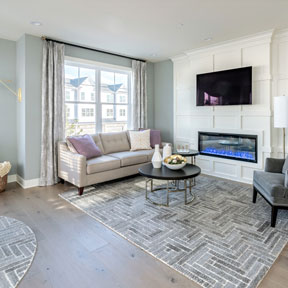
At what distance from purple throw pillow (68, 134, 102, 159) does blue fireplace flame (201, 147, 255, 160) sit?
2.38m

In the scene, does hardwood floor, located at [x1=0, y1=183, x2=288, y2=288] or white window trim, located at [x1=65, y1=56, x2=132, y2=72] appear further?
white window trim, located at [x1=65, y1=56, x2=132, y2=72]

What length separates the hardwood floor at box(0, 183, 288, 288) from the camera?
5.89ft

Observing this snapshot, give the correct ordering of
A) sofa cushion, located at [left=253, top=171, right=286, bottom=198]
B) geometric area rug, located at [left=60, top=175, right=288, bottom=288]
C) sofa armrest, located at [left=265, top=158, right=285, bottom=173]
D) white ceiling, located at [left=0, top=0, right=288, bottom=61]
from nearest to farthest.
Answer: geometric area rug, located at [left=60, top=175, right=288, bottom=288], sofa cushion, located at [left=253, top=171, right=286, bottom=198], white ceiling, located at [left=0, top=0, right=288, bottom=61], sofa armrest, located at [left=265, top=158, right=285, bottom=173]

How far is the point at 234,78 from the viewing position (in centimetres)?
439

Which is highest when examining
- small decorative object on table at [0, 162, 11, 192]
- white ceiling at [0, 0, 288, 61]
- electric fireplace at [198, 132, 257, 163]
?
white ceiling at [0, 0, 288, 61]

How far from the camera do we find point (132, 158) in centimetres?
454

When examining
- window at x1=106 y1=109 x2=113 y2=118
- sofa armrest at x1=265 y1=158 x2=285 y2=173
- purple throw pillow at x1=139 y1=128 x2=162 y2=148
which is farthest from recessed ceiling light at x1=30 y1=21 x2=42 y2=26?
sofa armrest at x1=265 y1=158 x2=285 y2=173

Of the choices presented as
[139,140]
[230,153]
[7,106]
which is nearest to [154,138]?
[139,140]

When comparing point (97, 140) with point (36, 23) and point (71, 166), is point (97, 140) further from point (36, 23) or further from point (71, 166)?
point (36, 23)

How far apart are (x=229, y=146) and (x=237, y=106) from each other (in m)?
0.81

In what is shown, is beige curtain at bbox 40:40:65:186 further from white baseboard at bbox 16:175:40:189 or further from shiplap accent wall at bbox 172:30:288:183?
shiplap accent wall at bbox 172:30:288:183

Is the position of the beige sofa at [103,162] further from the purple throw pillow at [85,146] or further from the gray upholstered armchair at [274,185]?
the gray upholstered armchair at [274,185]

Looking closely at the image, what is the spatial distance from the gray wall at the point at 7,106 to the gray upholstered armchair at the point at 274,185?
171 inches

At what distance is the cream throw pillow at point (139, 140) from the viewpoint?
5113 millimetres
